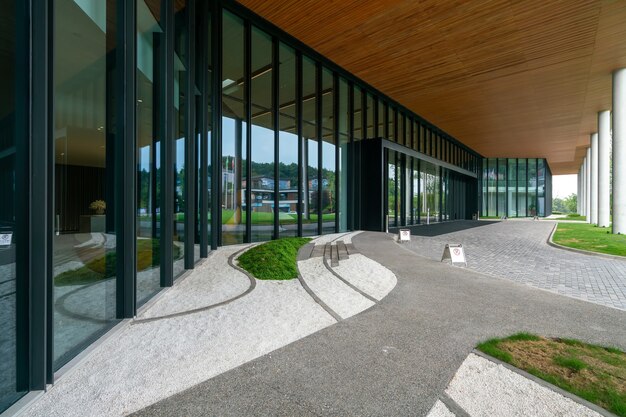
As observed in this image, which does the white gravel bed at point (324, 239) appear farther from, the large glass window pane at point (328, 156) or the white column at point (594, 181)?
the white column at point (594, 181)

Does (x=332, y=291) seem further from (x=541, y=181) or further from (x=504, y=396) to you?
(x=541, y=181)

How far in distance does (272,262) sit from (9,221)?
5739 mm

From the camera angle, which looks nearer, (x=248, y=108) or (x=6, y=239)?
(x=6, y=239)

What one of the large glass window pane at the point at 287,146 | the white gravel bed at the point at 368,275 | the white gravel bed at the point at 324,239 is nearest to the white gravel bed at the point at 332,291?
the white gravel bed at the point at 368,275

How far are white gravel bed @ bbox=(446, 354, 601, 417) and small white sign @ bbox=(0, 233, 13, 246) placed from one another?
3.82 meters

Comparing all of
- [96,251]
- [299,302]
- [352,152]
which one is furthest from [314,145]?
[96,251]

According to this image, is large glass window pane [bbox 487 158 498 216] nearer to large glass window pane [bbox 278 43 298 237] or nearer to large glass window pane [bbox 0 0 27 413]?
large glass window pane [bbox 278 43 298 237]

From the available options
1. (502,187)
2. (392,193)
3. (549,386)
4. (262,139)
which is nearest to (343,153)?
(392,193)

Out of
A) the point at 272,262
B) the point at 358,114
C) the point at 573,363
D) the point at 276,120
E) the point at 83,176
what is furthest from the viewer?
the point at 358,114

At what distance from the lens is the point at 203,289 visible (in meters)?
5.90

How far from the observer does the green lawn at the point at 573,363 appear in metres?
2.54

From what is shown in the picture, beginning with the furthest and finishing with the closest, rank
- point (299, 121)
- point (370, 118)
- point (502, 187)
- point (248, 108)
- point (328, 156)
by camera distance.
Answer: point (502, 187)
point (370, 118)
point (328, 156)
point (299, 121)
point (248, 108)

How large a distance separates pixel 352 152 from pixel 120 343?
14662 mm

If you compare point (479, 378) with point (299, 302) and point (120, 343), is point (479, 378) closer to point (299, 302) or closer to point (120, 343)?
point (299, 302)
